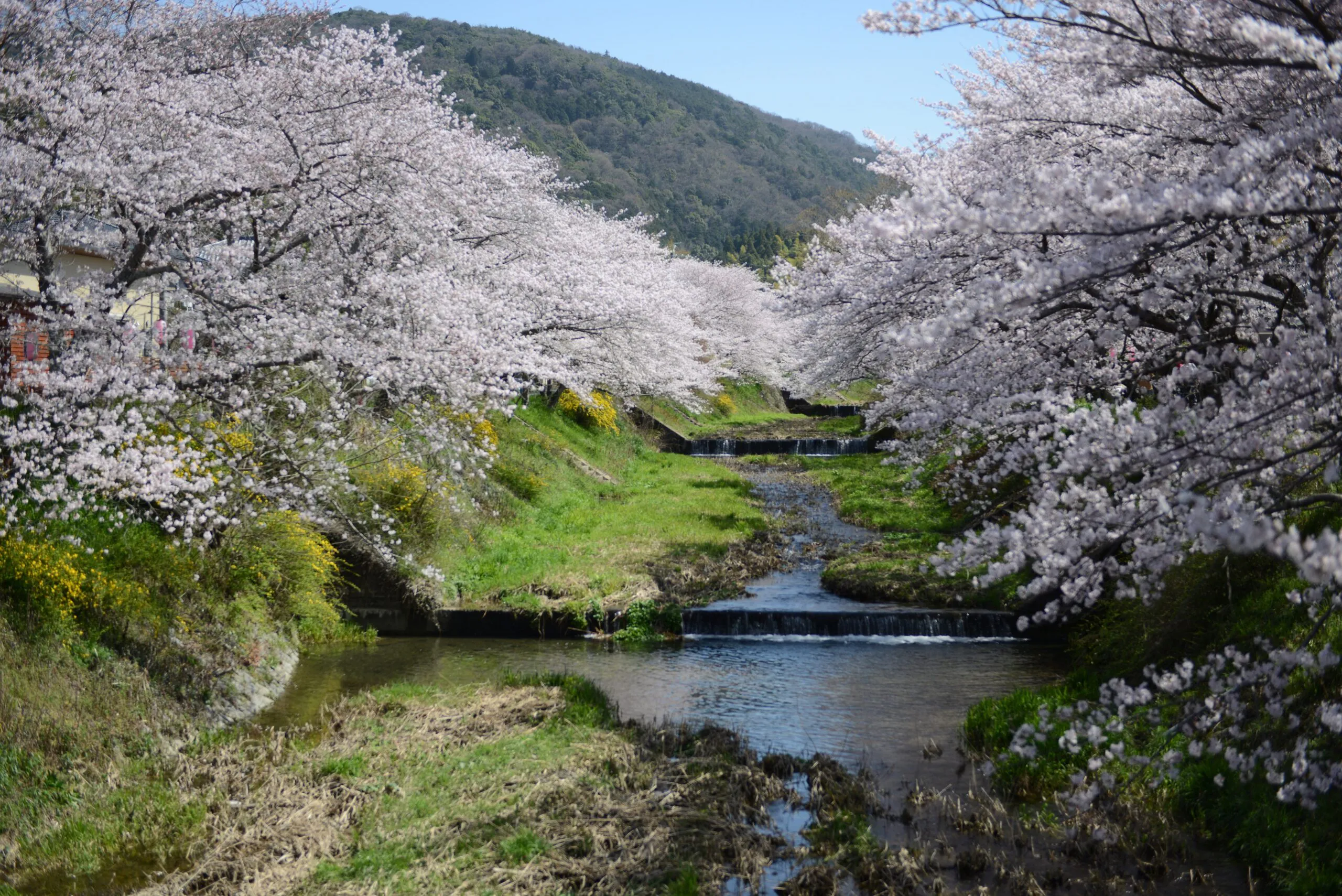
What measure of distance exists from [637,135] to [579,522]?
131 meters

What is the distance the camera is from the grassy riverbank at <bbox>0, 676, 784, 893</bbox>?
20.0 ft

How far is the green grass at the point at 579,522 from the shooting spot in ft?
49.7

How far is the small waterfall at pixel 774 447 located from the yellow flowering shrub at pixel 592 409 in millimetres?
5923

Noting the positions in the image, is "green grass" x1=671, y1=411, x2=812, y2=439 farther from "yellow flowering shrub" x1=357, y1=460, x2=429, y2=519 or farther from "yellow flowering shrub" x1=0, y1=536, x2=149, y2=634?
"yellow flowering shrub" x1=0, y1=536, x2=149, y2=634

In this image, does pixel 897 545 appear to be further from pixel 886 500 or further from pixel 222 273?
pixel 222 273

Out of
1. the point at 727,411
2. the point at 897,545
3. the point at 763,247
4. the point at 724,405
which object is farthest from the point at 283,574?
the point at 763,247

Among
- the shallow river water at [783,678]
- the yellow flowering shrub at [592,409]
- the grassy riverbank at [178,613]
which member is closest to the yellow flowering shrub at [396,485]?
the grassy riverbank at [178,613]

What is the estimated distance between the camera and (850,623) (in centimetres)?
1372

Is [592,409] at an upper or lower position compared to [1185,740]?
upper

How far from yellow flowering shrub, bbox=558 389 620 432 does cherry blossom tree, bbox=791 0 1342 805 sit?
61.3 ft

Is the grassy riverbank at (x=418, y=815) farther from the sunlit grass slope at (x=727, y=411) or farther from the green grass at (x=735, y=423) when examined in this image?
the sunlit grass slope at (x=727, y=411)

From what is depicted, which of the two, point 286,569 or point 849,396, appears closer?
point 286,569

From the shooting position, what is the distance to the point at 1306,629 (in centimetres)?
693

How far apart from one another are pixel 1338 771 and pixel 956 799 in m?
3.06
